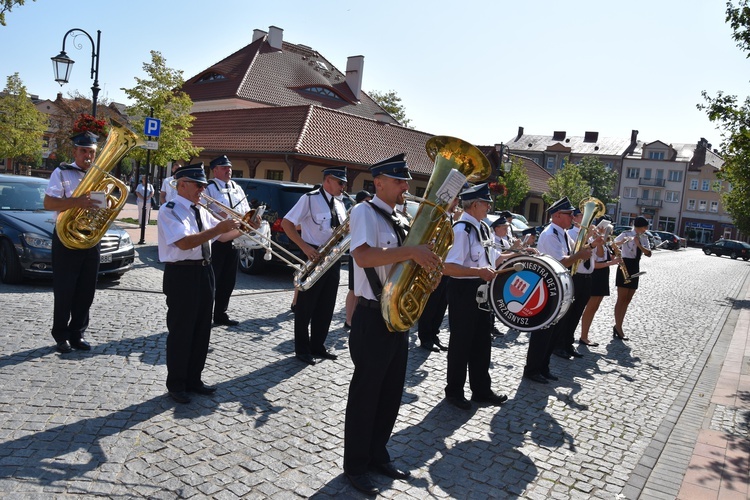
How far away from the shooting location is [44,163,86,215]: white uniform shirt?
19.9ft

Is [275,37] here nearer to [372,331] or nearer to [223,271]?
[223,271]

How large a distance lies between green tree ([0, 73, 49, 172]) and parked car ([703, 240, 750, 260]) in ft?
178

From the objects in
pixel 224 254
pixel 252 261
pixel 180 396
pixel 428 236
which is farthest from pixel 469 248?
pixel 252 261

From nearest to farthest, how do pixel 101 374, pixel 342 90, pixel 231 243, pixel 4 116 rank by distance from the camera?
pixel 101 374 < pixel 231 243 < pixel 4 116 < pixel 342 90

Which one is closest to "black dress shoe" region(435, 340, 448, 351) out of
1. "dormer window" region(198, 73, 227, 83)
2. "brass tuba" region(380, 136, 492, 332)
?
"brass tuba" region(380, 136, 492, 332)

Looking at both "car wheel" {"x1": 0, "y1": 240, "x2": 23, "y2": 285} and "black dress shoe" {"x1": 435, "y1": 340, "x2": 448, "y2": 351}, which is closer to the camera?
"black dress shoe" {"x1": 435, "y1": 340, "x2": 448, "y2": 351}

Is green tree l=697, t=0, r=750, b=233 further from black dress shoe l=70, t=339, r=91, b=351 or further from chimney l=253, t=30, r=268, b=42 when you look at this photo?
chimney l=253, t=30, r=268, b=42

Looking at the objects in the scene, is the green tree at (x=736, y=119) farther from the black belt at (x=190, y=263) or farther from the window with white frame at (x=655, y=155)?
the window with white frame at (x=655, y=155)

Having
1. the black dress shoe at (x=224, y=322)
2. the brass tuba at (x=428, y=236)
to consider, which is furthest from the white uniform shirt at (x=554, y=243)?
the black dress shoe at (x=224, y=322)

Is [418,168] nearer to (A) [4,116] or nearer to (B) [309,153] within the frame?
(B) [309,153]

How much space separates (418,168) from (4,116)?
95.4 feet

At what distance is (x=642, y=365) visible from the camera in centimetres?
836

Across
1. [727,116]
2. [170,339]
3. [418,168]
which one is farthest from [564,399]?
[418,168]

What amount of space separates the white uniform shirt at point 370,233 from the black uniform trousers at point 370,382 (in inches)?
5.8
